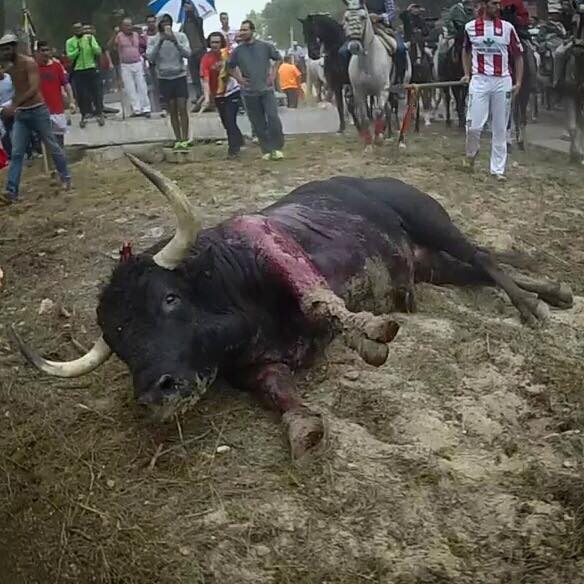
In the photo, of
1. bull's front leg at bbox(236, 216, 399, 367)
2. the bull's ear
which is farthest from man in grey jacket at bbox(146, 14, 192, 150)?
the bull's ear

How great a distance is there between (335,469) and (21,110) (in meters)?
7.82

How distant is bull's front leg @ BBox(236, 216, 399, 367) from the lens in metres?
4.36

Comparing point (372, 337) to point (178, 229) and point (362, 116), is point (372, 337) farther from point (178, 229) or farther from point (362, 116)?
point (362, 116)

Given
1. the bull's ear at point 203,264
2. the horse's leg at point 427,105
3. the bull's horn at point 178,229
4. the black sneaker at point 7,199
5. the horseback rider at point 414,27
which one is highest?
the bull's horn at point 178,229

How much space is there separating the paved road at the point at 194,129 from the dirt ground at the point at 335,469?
9448mm

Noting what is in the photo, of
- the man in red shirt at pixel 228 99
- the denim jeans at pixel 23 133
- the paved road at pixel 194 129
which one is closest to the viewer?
the denim jeans at pixel 23 133

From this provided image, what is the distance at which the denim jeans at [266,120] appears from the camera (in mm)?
13156

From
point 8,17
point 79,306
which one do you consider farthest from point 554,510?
point 8,17

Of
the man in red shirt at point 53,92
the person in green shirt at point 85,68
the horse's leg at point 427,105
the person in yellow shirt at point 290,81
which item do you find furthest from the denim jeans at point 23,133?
the person in yellow shirt at point 290,81

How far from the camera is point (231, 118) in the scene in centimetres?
1390

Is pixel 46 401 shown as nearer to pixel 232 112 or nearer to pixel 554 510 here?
pixel 554 510

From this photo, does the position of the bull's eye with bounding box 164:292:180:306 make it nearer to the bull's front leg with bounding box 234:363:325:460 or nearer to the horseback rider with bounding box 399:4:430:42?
the bull's front leg with bounding box 234:363:325:460

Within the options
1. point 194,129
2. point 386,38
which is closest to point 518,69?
point 386,38

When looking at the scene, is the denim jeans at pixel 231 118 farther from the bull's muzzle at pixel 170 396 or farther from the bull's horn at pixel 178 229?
the bull's muzzle at pixel 170 396
